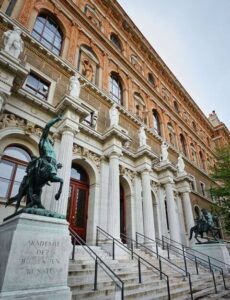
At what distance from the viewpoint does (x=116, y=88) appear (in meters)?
18.4

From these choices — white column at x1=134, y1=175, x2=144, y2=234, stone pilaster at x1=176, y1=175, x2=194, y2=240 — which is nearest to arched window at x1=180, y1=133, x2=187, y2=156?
stone pilaster at x1=176, y1=175, x2=194, y2=240

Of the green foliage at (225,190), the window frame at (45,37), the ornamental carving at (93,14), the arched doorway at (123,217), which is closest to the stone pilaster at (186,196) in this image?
the green foliage at (225,190)

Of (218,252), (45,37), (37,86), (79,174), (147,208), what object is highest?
(45,37)

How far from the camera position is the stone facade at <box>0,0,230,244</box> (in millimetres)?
9359

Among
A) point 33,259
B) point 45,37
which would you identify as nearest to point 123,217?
point 33,259

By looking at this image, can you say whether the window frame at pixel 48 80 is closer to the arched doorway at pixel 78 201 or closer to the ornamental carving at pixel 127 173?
the arched doorway at pixel 78 201

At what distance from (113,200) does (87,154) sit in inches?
118

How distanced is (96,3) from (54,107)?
1580 cm

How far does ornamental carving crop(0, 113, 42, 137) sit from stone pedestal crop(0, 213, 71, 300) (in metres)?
5.10

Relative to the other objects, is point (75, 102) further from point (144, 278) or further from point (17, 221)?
point (144, 278)

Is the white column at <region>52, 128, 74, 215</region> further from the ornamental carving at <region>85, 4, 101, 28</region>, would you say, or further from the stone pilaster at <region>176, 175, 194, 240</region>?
the ornamental carving at <region>85, 4, 101, 28</region>

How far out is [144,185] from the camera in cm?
1366

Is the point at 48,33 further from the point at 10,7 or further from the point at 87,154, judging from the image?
the point at 87,154

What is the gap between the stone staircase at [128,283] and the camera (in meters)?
5.54
